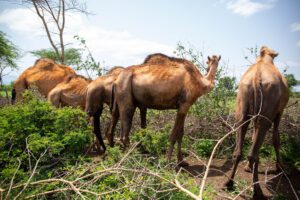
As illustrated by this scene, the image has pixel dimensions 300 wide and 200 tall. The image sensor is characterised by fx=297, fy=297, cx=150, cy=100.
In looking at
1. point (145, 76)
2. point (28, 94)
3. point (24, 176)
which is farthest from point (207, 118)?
point (24, 176)

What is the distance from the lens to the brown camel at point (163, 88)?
6.61m

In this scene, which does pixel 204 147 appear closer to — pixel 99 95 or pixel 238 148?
pixel 238 148

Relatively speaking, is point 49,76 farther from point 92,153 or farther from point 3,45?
point 3,45

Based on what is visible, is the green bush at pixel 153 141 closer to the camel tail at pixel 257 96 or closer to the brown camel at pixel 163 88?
the brown camel at pixel 163 88

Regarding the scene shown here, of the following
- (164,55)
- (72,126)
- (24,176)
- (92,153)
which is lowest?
(92,153)

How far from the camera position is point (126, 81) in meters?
6.86

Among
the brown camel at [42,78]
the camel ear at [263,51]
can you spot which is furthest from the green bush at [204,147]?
the brown camel at [42,78]

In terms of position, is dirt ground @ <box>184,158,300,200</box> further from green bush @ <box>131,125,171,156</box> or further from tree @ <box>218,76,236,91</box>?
tree @ <box>218,76,236,91</box>

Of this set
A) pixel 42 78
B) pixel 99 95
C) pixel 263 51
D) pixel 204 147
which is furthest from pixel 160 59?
pixel 42 78

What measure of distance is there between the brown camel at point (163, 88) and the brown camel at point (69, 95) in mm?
2080

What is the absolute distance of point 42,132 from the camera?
5.71 metres

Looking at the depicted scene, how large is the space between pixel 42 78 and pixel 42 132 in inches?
207

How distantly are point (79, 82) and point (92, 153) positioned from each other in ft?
8.11

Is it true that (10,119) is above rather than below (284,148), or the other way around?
above
